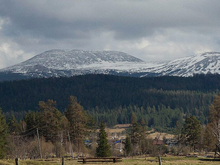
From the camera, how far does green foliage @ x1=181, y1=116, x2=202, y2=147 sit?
85.8 m

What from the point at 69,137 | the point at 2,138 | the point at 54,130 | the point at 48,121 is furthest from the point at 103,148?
the point at 2,138

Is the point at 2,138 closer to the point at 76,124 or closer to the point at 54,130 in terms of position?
the point at 54,130

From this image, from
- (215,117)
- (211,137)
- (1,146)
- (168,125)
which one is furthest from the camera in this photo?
(168,125)

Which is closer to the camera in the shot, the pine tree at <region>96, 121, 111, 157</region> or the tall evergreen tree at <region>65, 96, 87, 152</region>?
the pine tree at <region>96, 121, 111, 157</region>

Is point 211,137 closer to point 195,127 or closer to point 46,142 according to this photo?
point 195,127

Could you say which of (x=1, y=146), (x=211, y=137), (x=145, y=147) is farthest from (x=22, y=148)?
(x=211, y=137)

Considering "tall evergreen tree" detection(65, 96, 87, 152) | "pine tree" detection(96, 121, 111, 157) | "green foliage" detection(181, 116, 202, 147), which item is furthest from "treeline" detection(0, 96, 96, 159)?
"green foliage" detection(181, 116, 202, 147)

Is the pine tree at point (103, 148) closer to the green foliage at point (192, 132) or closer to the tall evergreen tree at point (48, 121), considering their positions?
the tall evergreen tree at point (48, 121)

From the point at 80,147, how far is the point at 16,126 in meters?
20.6

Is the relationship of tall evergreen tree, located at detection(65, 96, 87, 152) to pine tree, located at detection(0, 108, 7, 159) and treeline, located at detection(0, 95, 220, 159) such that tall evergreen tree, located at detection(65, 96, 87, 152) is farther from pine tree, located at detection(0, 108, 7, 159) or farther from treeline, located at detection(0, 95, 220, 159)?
pine tree, located at detection(0, 108, 7, 159)

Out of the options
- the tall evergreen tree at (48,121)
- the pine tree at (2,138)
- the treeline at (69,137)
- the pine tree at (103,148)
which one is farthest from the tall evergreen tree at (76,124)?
the pine tree at (2,138)

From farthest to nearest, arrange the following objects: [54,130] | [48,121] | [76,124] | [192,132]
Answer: [192,132] < [76,124] < [54,130] < [48,121]

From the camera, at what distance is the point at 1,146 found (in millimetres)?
62594

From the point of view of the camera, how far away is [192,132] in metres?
85.8
